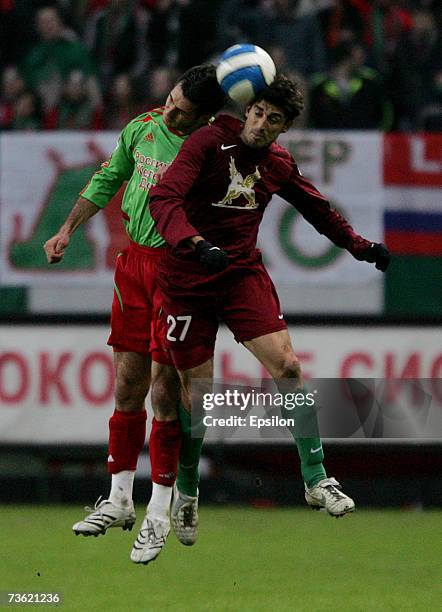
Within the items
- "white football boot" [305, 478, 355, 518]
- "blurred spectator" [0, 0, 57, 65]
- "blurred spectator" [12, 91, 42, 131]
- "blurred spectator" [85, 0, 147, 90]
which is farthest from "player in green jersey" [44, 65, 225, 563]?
"blurred spectator" [0, 0, 57, 65]

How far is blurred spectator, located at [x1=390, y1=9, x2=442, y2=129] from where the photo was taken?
1195 cm

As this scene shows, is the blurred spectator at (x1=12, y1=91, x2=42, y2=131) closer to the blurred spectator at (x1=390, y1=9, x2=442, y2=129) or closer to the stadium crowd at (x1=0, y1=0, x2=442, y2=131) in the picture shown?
the stadium crowd at (x1=0, y1=0, x2=442, y2=131)

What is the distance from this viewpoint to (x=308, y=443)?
716 cm

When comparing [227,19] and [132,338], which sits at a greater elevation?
[227,19]

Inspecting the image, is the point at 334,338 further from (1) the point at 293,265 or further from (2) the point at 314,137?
(2) the point at 314,137

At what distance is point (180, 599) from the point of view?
24.3 feet

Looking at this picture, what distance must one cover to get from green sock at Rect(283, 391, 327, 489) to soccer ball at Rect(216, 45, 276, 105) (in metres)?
1.51

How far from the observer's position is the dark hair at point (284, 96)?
6.88 metres

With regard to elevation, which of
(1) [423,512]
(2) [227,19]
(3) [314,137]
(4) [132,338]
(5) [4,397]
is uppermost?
(2) [227,19]

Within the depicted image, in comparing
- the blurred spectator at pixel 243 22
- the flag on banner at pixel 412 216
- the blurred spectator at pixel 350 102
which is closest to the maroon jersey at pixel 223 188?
the flag on banner at pixel 412 216

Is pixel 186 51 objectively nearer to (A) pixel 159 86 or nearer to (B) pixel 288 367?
(A) pixel 159 86

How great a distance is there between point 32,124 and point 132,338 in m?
4.49

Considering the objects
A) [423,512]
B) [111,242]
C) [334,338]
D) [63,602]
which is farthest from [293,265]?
[63,602]

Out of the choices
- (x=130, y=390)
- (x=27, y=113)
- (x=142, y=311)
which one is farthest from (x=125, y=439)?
(x=27, y=113)
